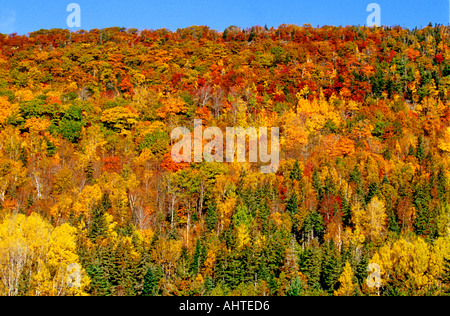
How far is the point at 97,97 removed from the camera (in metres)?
79.2

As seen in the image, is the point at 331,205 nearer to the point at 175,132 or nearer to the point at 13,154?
the point at 175,132

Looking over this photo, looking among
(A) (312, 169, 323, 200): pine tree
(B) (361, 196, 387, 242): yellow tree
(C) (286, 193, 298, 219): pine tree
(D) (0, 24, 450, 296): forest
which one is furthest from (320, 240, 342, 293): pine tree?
(A) (312, 169, 323, 200): pine tree

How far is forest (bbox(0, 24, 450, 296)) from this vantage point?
1542 inches

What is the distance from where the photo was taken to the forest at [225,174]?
128 ft

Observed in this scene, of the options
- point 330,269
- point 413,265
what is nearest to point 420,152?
point 413,265

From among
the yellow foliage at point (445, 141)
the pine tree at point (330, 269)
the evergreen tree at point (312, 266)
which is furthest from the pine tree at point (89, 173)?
the yellow foliage at point (445, 141)

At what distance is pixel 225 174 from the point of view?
2154 inches

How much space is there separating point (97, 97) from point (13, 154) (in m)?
25.3

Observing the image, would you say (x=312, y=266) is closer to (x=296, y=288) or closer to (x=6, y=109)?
(x=296, y=288)

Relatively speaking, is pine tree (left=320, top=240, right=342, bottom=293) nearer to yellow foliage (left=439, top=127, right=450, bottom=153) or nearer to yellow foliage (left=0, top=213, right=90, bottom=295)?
yellow foliage (left=0, top=213, right=90, bottom=295)

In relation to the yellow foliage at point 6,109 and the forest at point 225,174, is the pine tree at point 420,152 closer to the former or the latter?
the forest at point 225,174

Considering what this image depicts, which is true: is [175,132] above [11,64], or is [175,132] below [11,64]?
below
